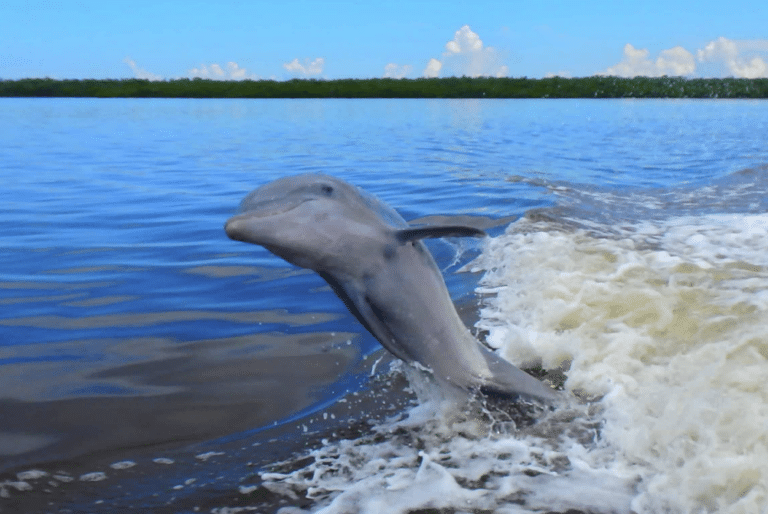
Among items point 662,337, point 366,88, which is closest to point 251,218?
point 662,337

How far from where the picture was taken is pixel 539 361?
5.49m

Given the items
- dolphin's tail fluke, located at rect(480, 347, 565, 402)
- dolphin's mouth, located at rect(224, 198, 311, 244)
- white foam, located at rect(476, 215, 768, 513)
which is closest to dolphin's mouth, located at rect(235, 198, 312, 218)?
dolphin's mouth, located at rect(224, 198, 311, 244)

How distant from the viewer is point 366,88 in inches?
3969

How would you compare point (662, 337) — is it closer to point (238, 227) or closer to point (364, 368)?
point (364, 368)

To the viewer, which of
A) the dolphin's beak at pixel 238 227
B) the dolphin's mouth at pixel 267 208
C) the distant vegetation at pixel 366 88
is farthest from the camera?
the distant vegetation at pixel 366 88

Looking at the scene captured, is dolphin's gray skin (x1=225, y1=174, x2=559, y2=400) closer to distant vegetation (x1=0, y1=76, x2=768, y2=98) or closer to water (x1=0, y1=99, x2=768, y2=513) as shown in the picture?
water (x1=0, y1=99, x2=768, y2=513)

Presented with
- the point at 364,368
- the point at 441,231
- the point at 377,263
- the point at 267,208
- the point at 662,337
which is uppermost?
the point at 267,208

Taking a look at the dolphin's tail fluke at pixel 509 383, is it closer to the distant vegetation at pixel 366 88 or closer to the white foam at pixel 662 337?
the white foam at pixel 662 337

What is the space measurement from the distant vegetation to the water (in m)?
87.7

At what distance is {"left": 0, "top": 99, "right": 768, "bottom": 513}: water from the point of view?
12.3 ft

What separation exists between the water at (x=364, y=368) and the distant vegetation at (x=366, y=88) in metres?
87.7

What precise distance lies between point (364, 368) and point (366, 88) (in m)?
98.4

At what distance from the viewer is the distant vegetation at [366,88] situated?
93.6m

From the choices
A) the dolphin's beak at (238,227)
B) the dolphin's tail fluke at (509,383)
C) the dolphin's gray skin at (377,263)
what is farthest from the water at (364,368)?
the dolphin's beak at (238,227)
